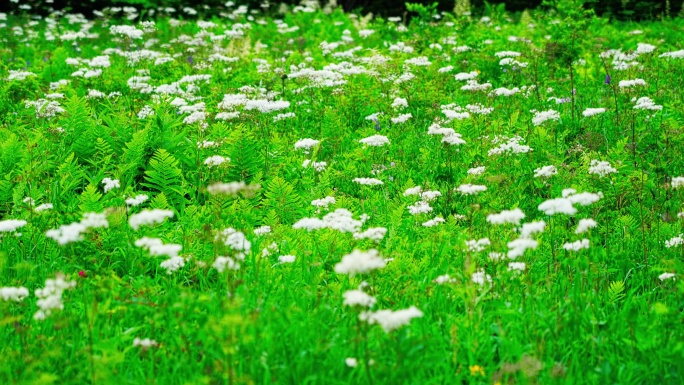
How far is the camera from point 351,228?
368cm

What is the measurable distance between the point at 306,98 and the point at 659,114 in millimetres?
4187

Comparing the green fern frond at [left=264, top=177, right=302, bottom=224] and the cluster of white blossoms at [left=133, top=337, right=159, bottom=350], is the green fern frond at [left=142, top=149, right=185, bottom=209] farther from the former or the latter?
the cluster of white blossoms at [left=133, top=337, right=159, bottom=350]

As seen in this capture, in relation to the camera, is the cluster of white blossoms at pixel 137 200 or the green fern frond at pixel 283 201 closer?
the cluster of white blossoms at pixel 137 200

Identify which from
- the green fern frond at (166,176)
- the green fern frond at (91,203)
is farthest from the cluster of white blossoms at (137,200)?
the green fern frond at (166,176)

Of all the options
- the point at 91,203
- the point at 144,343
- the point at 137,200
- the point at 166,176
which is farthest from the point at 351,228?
the point at 166,176

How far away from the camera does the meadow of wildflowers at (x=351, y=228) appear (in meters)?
3.20

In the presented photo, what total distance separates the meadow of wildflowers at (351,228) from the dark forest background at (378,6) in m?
7.51

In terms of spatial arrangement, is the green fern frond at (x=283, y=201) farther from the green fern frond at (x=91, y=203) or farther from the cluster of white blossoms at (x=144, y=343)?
the cluster of white blossoms at (x=144, y=343)

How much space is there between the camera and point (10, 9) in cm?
1859

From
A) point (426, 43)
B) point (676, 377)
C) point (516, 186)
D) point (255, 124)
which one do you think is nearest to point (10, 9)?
point (426, 43)

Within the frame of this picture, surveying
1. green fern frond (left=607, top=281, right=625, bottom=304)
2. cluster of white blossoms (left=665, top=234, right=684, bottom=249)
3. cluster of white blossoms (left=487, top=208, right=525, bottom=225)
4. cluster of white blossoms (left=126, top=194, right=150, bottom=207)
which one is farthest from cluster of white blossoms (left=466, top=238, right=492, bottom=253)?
cluster of white blossoms (left=126, top=194, right=150, bottom=207)

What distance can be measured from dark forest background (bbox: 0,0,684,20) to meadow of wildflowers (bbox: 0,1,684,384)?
7.51 m

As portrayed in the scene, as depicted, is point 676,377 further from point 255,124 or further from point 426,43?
point 426,43

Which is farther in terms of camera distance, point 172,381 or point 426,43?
point 426,43
